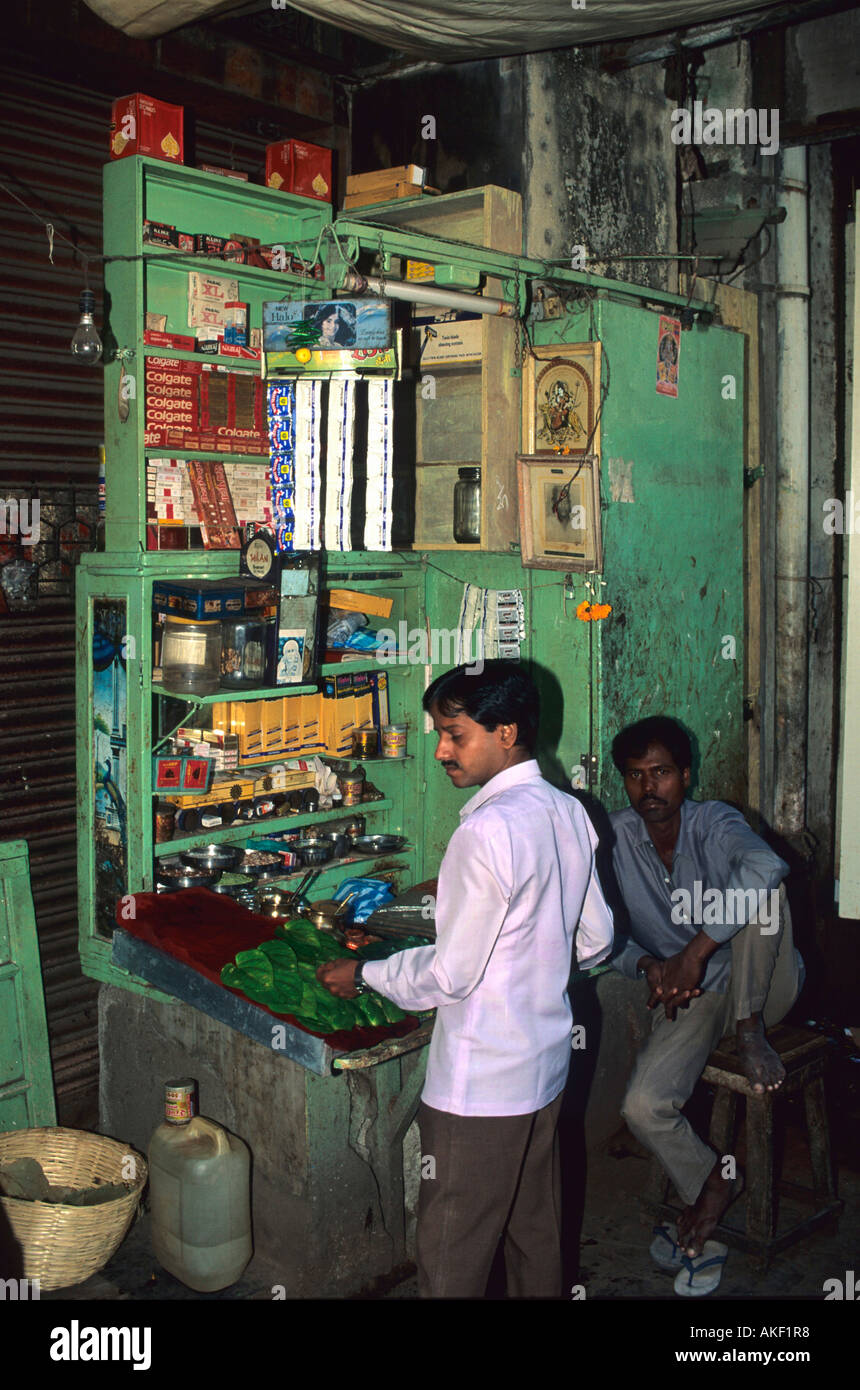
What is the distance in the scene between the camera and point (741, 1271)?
403 cm

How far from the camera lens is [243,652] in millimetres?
4434

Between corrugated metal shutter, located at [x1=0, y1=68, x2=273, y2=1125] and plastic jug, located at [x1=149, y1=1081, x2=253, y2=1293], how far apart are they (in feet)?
3.55

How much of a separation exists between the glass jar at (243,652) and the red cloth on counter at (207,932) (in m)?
0.79

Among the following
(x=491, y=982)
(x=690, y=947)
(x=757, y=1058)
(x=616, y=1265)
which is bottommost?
(x=616, y=1265)

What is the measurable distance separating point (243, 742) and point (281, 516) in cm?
94

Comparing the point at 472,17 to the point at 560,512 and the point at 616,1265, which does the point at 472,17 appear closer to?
the point at 560,512

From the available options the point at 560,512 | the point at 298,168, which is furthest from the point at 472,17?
the point at 560,512

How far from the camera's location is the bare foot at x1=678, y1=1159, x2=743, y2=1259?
3967 millimetres

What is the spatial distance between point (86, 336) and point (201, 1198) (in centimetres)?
283

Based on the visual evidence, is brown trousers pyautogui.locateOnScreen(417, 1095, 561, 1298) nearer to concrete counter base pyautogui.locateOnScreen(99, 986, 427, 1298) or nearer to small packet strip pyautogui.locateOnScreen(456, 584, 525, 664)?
concrete counter base pyautogui.locateOnScreen(99, 986, 427, 1298)

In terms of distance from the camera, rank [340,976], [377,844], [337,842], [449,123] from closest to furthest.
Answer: [340,976], [337,842], [377,844], [449,123]

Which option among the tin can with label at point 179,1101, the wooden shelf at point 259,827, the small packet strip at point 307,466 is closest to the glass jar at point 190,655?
the small packet strip at point 307,466

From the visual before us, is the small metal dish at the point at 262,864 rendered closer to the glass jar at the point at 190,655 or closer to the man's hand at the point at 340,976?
the glass jar at the point at 190,655

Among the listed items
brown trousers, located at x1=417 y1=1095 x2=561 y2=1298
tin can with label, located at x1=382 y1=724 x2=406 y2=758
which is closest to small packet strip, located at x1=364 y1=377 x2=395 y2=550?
tin can with label, located at x1=382 y1=724 x2=406 y2=758
